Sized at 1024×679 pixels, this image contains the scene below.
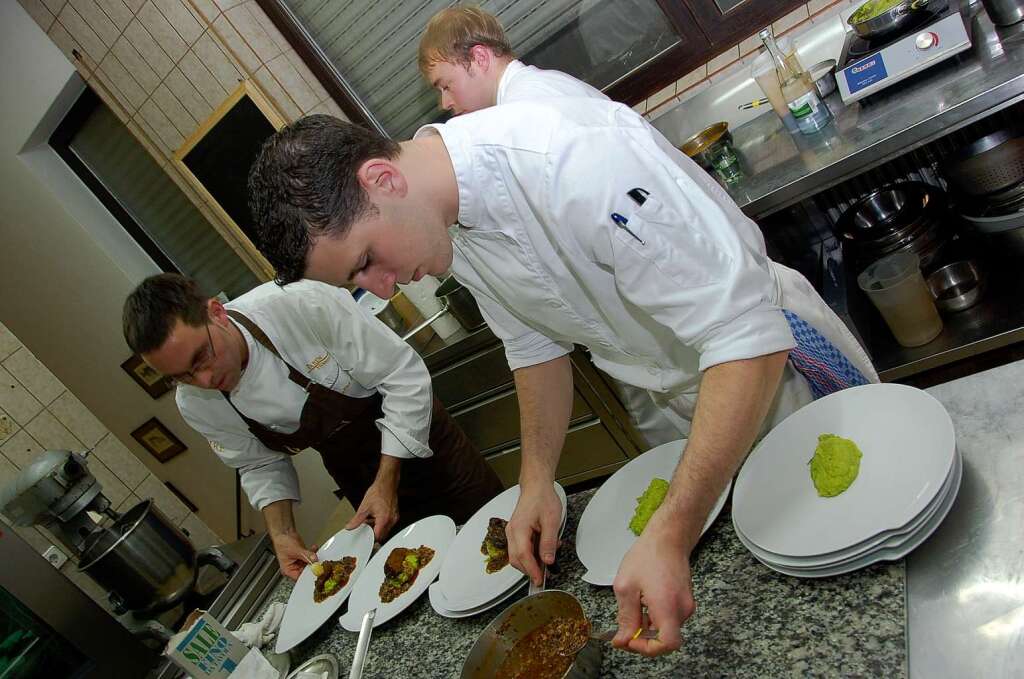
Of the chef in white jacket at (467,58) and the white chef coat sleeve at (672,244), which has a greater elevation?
the chef in white jacket at (467,58)

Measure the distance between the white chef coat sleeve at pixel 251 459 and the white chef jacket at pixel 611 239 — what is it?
1391mm

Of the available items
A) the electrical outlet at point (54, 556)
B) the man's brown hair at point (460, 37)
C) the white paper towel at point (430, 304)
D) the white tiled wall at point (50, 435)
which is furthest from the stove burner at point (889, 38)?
the white tiled wall at point (50, 435)

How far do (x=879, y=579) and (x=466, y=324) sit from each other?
2248 mm

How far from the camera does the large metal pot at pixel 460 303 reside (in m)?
2.91

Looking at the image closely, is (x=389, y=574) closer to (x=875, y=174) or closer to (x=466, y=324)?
(x=466, y=324)

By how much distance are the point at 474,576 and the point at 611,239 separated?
789 mm

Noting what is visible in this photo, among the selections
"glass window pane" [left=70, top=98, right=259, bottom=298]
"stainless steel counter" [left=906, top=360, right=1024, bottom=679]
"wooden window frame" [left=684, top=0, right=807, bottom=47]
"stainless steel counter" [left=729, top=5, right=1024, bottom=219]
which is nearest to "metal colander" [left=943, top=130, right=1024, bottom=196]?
"stainless steel counter" [left=729, top=5, right=1024, bottom=219]

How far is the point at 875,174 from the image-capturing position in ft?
8.32

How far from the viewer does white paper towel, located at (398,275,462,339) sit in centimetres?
309

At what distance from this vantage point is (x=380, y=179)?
3.50 feet

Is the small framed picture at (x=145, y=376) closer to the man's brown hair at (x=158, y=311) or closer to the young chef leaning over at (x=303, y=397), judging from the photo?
the young chef leaning over at (x=303, y=397)

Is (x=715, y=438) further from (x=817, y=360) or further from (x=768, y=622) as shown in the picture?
(x=817, y=360)

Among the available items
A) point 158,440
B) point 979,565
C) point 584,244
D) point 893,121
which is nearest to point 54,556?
point 158,440

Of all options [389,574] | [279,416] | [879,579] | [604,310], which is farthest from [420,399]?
[879,579]
